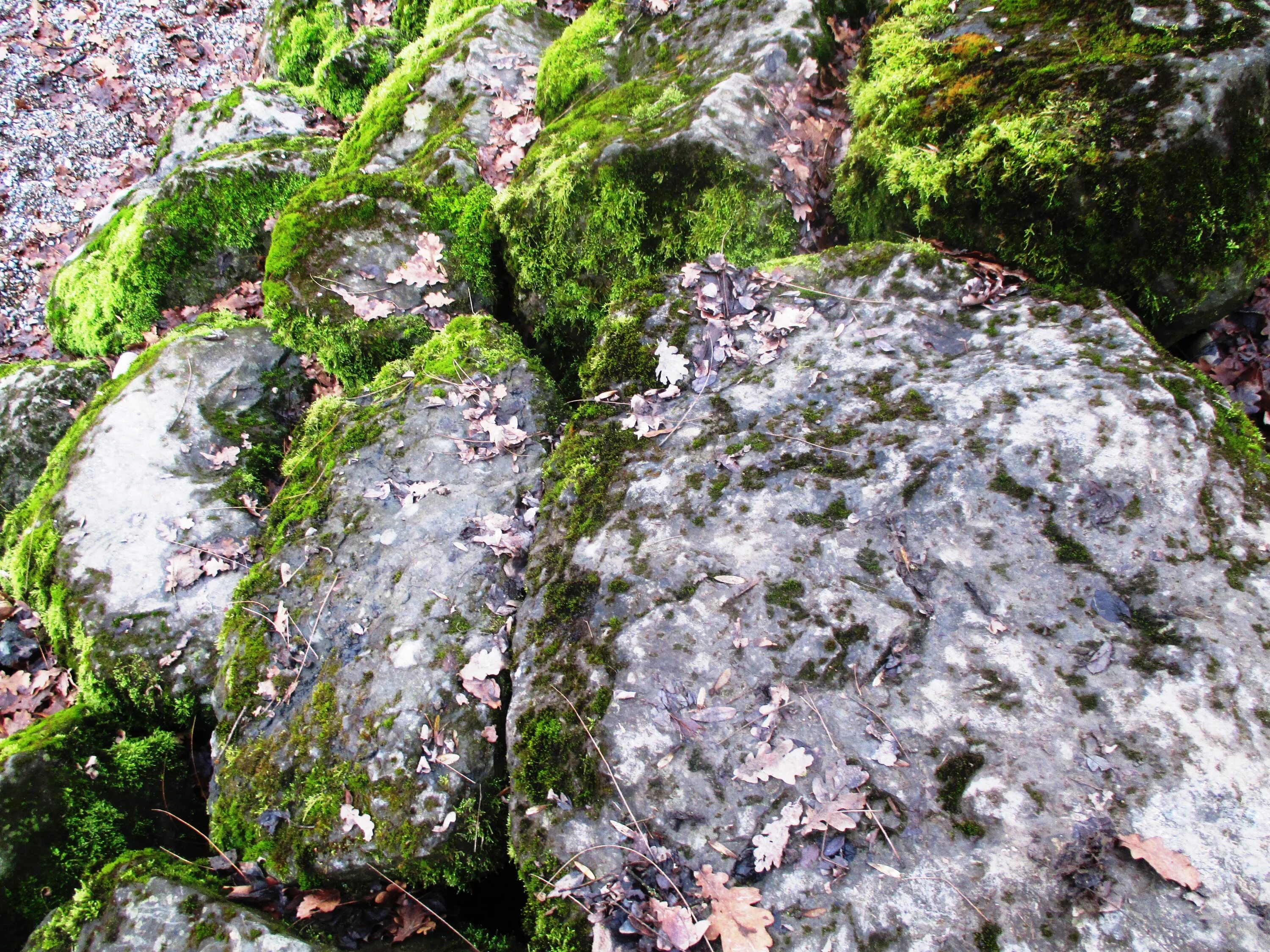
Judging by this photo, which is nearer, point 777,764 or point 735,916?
point 735,916

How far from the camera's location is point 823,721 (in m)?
2.93

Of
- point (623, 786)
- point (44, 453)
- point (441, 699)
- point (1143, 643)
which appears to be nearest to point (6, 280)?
point (44, 453)

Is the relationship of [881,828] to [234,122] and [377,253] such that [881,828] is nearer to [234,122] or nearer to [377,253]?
[377,253]

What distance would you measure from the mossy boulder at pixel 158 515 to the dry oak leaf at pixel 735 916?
A: 3880 millimetres

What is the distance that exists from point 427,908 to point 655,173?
17.1ft

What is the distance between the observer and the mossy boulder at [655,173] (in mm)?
4949

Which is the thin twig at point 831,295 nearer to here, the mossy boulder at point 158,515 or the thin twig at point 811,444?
the thin twig at point 811,444

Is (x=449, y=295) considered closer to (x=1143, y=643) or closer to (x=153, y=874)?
(x=153, y=874)

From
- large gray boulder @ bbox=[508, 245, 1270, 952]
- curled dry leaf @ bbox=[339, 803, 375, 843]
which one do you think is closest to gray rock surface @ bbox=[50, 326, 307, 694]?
curled dry leaf @ bbox=[339, 803, 375, 843]

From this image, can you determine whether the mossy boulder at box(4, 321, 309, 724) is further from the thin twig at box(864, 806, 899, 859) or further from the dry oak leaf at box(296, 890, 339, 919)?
the thin twig at box(864, 806, 899, 859)

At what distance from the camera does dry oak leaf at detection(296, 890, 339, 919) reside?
3.45 metres

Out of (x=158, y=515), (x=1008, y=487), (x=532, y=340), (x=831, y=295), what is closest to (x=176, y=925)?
(x=158, y=515)

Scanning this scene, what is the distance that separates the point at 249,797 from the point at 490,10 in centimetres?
841

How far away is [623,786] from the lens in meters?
2.96
